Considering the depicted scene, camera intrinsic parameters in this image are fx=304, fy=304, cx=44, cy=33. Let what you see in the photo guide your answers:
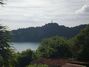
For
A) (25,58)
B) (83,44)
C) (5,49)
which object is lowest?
(25,58)

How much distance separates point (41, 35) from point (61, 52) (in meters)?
103

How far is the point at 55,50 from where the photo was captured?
59875mm

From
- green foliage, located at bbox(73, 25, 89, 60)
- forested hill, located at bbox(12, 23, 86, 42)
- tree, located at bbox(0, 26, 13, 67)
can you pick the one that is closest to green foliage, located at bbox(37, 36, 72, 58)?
green foliage, located at bbox(73, 25, 89, 60)

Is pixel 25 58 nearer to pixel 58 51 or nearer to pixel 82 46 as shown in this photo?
pixel 82 46

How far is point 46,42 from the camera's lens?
6669 centimetres

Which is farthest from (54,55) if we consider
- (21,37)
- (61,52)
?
(21,37)

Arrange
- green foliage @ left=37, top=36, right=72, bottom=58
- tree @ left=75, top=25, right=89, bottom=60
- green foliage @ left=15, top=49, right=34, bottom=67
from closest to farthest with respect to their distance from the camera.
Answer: green foliage @ left=15, top=49, right=34, bottom=67 → tree @ left=75, top=25, right=89, bottom=60 → green foliage @ left=37, top=36, right=72, bottom=58

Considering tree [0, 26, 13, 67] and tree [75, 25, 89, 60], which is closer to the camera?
tree [0, 26, 13, 67]

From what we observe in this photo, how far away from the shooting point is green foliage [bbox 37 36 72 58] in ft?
194

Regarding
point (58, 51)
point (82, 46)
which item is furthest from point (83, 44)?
point (58, 51)

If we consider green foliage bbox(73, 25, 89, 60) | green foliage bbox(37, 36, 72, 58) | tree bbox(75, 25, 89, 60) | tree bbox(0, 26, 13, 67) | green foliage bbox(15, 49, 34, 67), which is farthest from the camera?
green foliage bbox(37, 36, 72, 58)

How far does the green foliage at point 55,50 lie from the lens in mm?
59250

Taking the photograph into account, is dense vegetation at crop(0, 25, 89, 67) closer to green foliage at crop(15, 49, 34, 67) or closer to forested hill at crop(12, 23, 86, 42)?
green foliage at crop(15, 49, 34, 67)

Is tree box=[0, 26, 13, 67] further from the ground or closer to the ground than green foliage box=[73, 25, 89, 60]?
further from the ground
